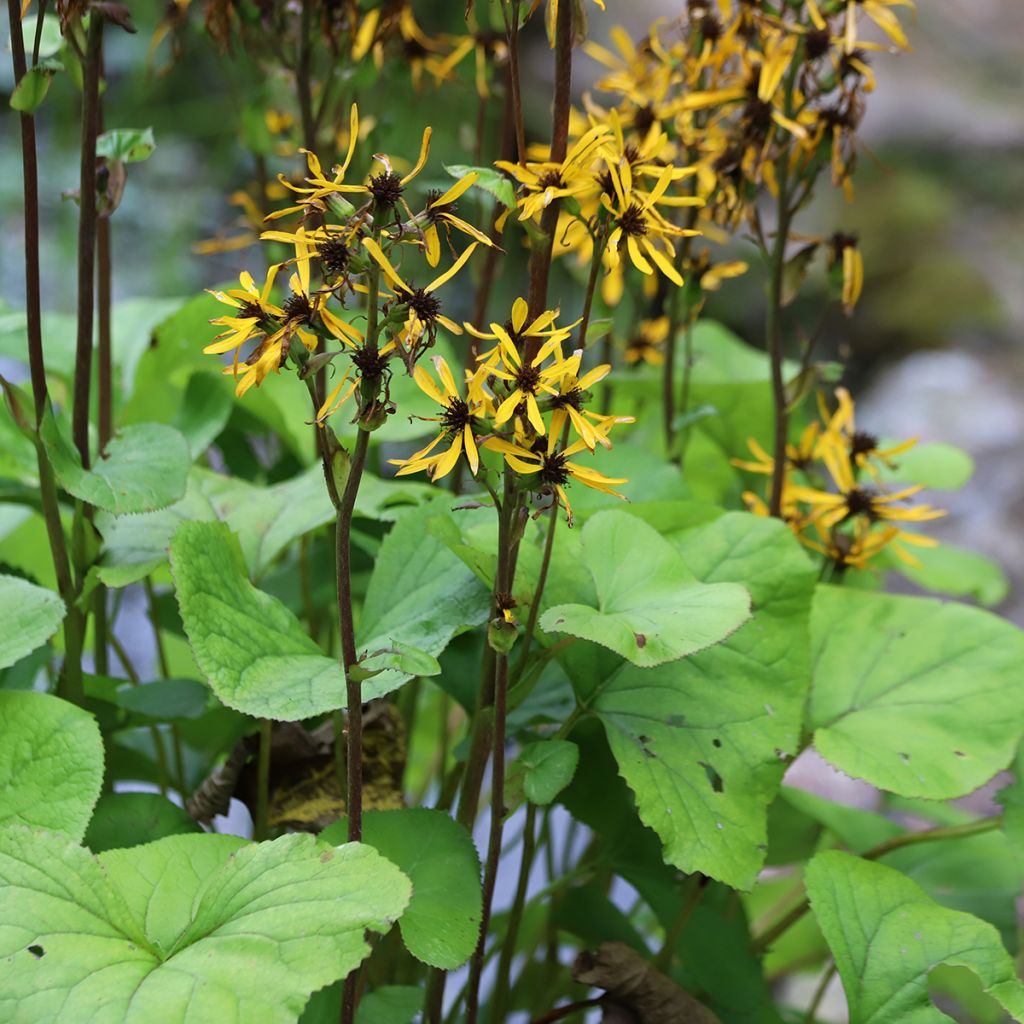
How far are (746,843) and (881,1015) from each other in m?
0.11

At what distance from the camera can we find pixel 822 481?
90cm

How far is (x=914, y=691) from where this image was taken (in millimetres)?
763

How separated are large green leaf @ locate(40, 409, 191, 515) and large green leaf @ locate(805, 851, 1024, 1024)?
42cm

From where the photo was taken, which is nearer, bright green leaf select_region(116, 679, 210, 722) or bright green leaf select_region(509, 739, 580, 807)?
bright green leaf select_region(509, 739, 580, 807)

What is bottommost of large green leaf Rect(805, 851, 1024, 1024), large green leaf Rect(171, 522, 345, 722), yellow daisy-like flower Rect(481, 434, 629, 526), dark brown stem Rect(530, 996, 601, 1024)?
dark brown stem Rect(530, 996, 601, 1024)

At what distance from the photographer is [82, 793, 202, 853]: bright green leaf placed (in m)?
0.68

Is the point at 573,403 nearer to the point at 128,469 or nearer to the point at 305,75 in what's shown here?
the point at 128,469

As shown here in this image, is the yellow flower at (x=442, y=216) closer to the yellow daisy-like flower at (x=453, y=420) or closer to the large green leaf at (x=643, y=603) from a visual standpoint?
the yellow daisy-like flower at (x=453, y=420)

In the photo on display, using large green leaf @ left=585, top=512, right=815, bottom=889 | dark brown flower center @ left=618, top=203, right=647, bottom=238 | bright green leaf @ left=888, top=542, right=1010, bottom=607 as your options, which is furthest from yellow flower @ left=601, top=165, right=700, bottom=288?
bright green leaf @ left=888, top=542, right=1010, bottom=607

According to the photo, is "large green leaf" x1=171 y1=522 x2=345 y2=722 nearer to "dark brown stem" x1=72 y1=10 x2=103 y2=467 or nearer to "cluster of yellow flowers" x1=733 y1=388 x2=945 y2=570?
"dark brown stem" x1=72 y1=10 x2=103 y2=467

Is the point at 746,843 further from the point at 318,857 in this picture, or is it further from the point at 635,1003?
the point at 318,857

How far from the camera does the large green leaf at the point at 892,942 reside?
0.60 meters

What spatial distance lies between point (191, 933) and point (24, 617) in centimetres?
23

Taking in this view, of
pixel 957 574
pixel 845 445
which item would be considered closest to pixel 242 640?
pixel 845 445
